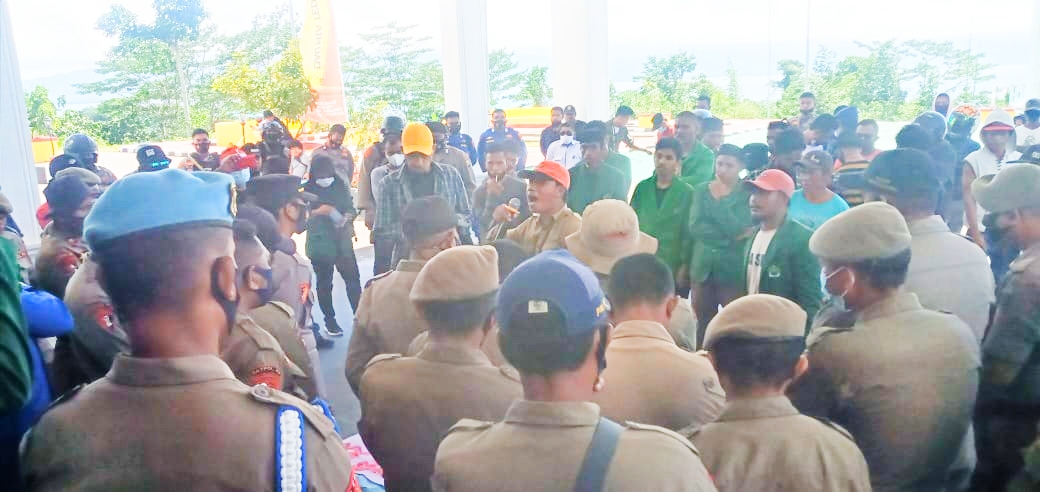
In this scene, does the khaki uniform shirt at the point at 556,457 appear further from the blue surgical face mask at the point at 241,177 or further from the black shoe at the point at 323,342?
the black shoe at the point at 323,342

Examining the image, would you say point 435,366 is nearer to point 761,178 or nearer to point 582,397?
point 582,397

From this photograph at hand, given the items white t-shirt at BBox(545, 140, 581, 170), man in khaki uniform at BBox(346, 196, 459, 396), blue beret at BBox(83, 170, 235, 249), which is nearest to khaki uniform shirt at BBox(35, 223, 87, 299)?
man in khaki uniform at BBox(346, 196, 459, 396)

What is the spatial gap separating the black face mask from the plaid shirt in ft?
13.0

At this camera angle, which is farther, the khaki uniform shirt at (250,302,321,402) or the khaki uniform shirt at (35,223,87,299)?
the khaki uniform shirt at (35,223,87,299)

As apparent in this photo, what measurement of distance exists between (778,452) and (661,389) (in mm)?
461

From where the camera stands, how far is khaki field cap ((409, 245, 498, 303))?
2.19 meters

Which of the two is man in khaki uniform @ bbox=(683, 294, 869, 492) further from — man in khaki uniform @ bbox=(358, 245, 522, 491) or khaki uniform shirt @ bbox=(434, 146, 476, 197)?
khaki uniform shirt @ bbox=(434, 146, 476, 197)

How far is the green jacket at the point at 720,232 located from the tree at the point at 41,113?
22964mm

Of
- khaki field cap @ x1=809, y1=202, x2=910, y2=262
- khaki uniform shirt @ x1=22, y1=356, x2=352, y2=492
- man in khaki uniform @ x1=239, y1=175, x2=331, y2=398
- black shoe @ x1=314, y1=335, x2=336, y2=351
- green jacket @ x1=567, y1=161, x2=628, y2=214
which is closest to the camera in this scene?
khaki uniform shirt @ x1=22, y1=356, x2=352, y2=492

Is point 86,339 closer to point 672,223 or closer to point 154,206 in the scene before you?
point 154,206

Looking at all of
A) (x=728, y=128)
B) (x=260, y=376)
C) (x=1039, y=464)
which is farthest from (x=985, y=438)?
(x=728, y=128)

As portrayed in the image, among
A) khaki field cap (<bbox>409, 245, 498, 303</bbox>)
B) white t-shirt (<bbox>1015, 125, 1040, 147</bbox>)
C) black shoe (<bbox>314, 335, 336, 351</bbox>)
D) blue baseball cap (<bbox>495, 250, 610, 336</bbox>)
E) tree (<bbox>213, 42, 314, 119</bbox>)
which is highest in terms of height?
tree (<bbox>213, 42, 314, 119</bbox>)

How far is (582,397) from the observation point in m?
1.53

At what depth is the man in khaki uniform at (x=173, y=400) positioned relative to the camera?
1.28m
